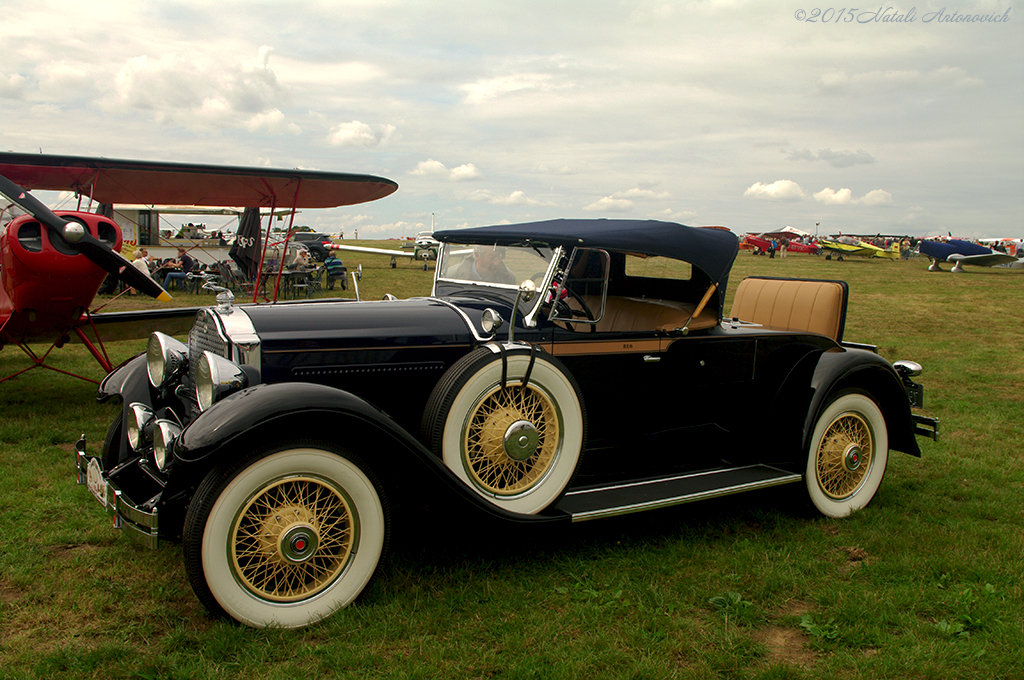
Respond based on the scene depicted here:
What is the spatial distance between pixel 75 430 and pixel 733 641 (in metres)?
5.90

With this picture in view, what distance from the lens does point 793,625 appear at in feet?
10.3

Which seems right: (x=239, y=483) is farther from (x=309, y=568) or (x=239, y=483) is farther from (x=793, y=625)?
(x=793, y=625)

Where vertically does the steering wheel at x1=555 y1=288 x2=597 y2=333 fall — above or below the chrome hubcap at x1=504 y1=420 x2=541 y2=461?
above

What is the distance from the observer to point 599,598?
10.8 feet

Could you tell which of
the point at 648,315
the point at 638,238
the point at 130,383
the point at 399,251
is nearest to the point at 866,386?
the point at 648,315

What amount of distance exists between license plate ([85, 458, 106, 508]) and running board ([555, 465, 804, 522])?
2.18 m

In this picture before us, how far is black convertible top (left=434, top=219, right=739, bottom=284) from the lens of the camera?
390 cm

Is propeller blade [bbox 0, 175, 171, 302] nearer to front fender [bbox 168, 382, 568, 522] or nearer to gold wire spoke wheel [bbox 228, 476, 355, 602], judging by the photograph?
front fender [bbox 168, 382, 568, 522]

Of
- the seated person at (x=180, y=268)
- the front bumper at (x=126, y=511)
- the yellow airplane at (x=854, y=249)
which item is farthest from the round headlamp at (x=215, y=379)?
the yellow airplane at (x=854, y=249)

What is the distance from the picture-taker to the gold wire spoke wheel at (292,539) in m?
2.82

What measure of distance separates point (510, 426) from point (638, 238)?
1397 millimetres

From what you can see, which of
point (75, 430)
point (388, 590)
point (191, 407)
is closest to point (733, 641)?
point (388, 590)

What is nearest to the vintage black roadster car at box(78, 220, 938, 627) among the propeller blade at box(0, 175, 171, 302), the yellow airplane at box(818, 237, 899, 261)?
the propeller blade at box(0, 175, 171, 302)

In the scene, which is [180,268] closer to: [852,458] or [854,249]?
[852,458]
